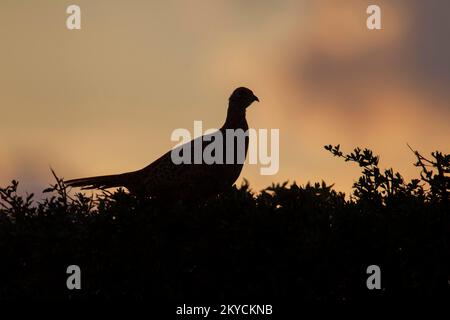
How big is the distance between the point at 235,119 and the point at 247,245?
18.0 ft

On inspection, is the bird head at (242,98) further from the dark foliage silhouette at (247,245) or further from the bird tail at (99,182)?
the dark foliage silhouette at (247,245)

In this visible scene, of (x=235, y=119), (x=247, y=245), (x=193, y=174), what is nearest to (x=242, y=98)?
(x=235, y=119)

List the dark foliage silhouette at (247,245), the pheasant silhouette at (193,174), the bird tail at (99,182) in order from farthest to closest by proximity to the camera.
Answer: the bird tail at (99,182) < the pheasant silhouette at (193,174) < the dark foliage silhouette at (247,245)

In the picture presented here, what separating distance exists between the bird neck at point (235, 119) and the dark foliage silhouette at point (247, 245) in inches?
179

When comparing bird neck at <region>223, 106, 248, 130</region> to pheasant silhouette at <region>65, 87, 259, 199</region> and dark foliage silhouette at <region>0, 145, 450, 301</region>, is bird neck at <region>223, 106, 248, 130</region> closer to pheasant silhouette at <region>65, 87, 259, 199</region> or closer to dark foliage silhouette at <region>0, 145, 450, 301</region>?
pheasant silhouette at <region>65, 87, 259, 199</region>

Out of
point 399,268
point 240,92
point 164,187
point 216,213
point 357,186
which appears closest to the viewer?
point 399,268

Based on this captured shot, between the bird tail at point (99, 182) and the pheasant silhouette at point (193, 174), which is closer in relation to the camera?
the pheasant silhouette at point (193, 174)

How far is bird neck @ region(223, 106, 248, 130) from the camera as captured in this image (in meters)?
10.6

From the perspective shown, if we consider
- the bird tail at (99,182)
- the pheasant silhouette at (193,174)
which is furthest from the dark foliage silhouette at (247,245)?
the bird tail at (99,182)

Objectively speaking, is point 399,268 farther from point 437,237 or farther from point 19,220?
point 19,220

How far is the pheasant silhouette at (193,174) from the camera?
8797 mm

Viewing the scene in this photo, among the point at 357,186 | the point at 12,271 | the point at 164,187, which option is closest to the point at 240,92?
the point at 164,187

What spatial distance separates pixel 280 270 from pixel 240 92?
603cm

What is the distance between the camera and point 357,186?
6.25 meters
